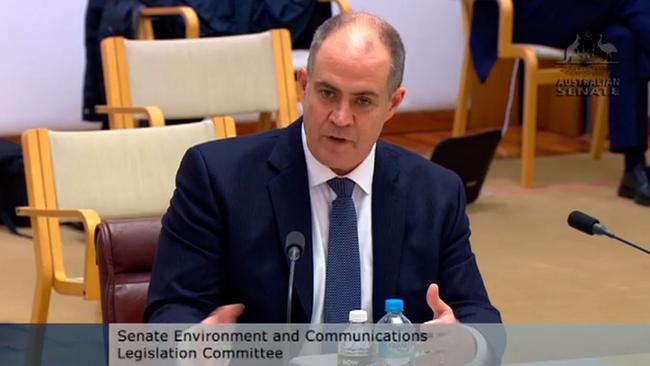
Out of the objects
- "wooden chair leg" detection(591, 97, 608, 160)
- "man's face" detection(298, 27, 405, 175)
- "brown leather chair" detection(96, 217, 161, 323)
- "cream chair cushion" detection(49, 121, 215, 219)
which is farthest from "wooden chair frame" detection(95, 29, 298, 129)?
"wooden chair leg" detection(591, 97, 608, 160)

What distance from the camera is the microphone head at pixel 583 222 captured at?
2.18 meters

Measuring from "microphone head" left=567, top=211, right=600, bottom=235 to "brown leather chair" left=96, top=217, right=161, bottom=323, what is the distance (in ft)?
2.62

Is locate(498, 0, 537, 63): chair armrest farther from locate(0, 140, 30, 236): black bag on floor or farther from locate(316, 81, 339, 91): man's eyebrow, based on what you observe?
locate(316, 81, 339, 91): man's eyebrow

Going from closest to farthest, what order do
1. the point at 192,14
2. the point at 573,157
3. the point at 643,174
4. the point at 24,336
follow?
the point at 24,336 → the point at 192,14 → the point at 643,174 → the point at 573,157

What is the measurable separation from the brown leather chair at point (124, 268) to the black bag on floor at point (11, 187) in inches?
106

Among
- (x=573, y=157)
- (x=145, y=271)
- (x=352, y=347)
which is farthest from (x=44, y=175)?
(x=573, y=157)

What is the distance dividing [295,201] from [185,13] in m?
3.15

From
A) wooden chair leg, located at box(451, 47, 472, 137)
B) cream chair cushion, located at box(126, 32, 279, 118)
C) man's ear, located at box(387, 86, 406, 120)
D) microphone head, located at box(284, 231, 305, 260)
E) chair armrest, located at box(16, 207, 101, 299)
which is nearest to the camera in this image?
microphone head, located at box(284, 231, 305, 260)

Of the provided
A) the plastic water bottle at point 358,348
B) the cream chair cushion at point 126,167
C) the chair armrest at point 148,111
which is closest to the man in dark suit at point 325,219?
the plastic water bottle at point 358,348

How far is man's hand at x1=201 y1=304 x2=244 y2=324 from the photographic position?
2.04 metres

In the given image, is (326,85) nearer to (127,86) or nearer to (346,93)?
(346,93)

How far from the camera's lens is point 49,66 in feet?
20.6

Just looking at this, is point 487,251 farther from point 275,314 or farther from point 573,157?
point 275,314

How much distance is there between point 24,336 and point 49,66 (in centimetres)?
275
